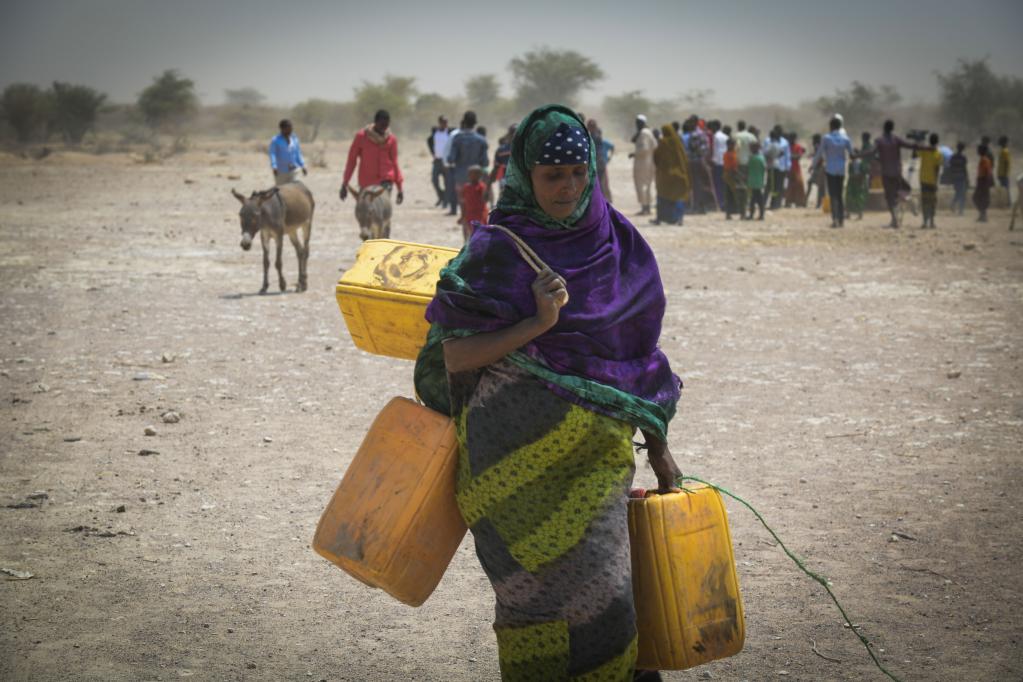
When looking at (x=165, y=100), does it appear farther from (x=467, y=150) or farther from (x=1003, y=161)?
(x=1003, y=161)

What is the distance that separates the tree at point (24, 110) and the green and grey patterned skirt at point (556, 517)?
196 feet

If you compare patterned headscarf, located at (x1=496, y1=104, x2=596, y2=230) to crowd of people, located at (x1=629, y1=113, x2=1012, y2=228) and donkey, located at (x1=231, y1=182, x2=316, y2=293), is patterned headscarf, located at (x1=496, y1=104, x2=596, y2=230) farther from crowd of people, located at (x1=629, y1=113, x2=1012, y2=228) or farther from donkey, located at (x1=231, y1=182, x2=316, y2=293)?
crowd of people, located at (x1=629, y1=113, x2=1012, y2=228)

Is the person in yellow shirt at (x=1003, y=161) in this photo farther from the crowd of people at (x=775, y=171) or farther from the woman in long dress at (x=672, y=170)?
the woman in long dress at (x=672, y=170)

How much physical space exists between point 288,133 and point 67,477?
9291 mm

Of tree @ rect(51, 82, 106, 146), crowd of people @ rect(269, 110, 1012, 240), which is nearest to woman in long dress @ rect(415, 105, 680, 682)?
crowd of people @ rect(269, 110, 1012, 240)

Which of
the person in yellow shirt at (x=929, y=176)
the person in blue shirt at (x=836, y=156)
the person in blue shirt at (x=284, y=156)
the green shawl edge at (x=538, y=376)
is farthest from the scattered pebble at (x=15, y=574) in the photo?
the person in yellow shirt at (x=929, y=176)

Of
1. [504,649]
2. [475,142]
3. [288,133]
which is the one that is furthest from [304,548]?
[475,142]

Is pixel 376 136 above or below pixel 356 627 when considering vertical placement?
above

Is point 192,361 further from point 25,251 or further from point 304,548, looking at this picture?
point 25,251

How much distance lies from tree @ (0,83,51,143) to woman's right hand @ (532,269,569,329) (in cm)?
5990

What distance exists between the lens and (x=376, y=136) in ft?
44.5

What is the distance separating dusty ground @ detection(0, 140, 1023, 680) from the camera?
155 inches

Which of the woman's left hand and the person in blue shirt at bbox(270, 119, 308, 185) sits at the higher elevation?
the person in blue shirt at bbox(270, 119, 308, 185)

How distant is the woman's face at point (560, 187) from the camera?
9.00 feet
